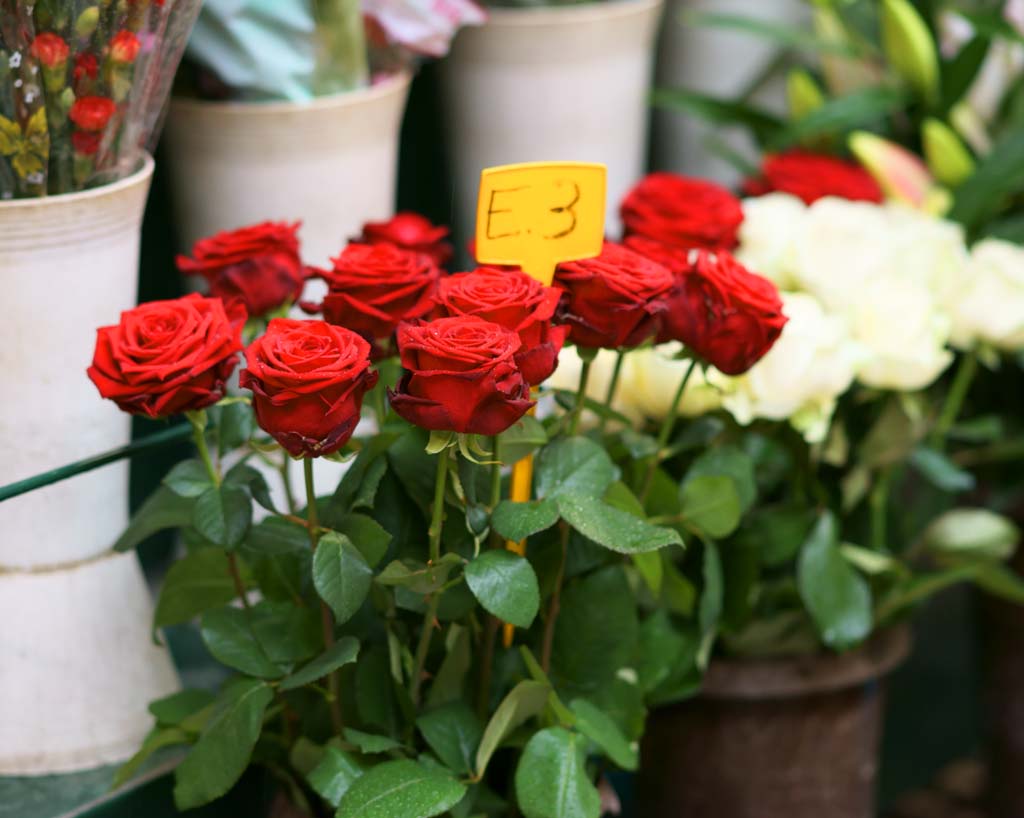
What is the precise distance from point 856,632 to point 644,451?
250mm

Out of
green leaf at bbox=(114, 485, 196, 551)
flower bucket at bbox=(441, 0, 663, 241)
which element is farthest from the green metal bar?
flower bucket at bbox=(441, 0, 663, 241)

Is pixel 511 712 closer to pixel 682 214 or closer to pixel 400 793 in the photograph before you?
pixel 400 793

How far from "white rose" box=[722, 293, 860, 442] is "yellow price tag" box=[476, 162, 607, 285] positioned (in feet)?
0.55

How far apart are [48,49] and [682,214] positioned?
0.40 m

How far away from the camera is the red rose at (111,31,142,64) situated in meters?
0.60

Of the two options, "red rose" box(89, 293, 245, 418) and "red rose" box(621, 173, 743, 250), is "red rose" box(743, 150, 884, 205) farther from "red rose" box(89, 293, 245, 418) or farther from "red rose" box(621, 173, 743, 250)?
"red rose" box(89, 293, 245, 418)

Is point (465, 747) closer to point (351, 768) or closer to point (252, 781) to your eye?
point (351, 768)

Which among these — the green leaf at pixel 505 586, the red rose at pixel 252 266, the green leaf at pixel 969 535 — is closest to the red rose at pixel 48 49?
the red rose at pixel 252 266

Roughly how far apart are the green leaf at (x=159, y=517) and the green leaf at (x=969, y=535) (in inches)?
22.9

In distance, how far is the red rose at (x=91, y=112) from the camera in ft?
2.00

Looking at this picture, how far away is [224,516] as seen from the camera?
1.88ft

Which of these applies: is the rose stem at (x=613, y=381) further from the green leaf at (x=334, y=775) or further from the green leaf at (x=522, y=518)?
the green leaf at (x=334, y=775)

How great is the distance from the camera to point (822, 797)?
Answer: 91cm

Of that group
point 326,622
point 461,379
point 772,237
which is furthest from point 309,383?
point 772,237
